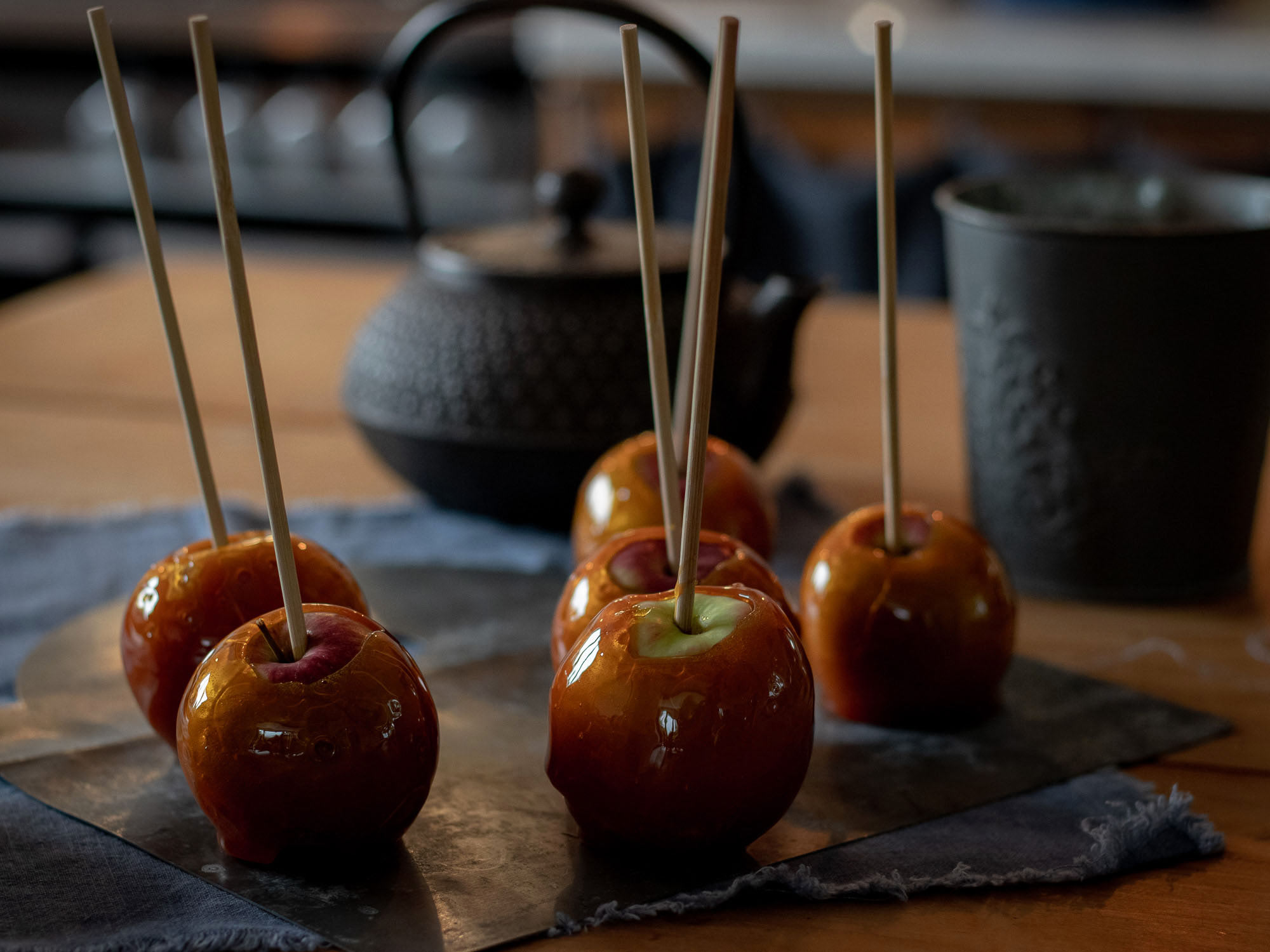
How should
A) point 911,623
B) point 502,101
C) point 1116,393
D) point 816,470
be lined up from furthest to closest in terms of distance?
point 502,101 → point 816,470 → point 1116,393 → point 911,623

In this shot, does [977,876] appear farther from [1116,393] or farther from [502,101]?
[502,101]

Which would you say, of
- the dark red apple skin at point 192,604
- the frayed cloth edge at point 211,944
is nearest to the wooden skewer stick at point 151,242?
the dark red apple skin at point 192,604

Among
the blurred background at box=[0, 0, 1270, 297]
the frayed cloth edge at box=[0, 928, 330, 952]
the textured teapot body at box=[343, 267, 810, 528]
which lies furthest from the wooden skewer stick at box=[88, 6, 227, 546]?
the blurred background at box=[0, 0, 1270, 297]

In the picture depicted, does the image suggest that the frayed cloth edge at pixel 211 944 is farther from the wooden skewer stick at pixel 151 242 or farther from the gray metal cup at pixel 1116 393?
the gray metal cup at pixel 1116 393

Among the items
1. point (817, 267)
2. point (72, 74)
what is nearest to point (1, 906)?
point (817, 267)

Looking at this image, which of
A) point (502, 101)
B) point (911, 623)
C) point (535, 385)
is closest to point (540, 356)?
point (535, 385)

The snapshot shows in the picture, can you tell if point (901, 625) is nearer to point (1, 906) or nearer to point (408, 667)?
point (408, 667)

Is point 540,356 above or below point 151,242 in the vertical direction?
below
